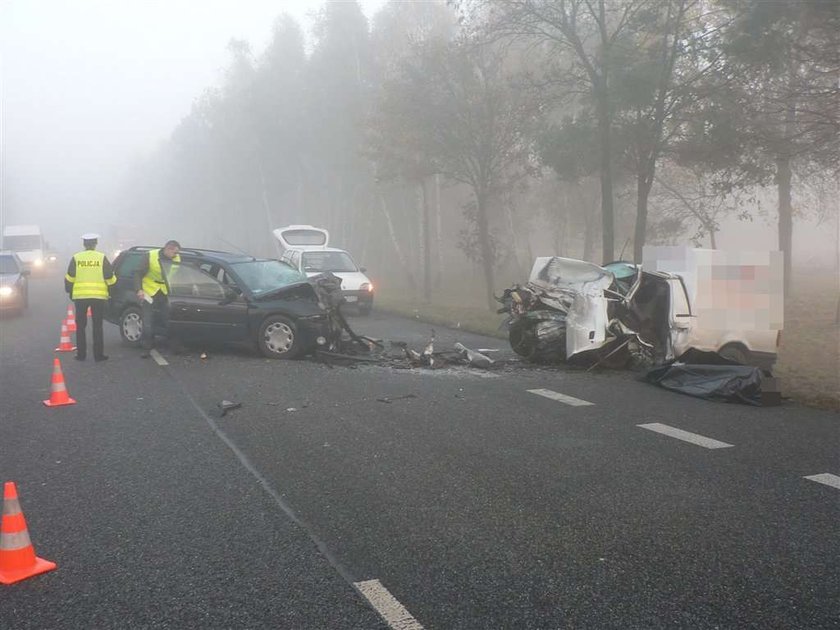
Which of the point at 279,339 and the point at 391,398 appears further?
the point at 279,339

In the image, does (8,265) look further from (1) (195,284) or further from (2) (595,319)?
(2) (595,319)

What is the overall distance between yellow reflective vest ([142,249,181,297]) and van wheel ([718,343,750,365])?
8.48 metres

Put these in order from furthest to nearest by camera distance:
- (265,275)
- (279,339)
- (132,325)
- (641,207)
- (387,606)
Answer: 1. (641,207)
2. (132,325)
3. (265,275)
4. (279,339)
5. (387,606)

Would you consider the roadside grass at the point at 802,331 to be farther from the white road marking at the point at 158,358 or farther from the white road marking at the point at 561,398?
the white road marking at the point at 158,358

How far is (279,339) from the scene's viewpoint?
12.4 m

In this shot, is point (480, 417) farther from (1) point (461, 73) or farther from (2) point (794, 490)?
(1) point (461, 73)

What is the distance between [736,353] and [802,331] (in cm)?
Answer: 668

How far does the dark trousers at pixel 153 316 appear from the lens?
12.4 meters

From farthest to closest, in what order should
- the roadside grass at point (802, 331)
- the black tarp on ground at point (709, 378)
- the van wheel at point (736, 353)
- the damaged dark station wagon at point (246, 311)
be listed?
the damaged dark station wagon at point (246, 311) < the van wheel at point (736, 353) < the roadside grass at point (802, 331) < the black tarp on ground at point (709, 378)

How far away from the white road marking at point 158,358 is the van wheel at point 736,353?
26.7 ft

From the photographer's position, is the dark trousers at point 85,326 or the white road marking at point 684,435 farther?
the dark trousers at point 85,326

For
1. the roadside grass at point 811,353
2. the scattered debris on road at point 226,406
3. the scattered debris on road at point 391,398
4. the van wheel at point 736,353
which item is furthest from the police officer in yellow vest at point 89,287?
the roadside grass at point 811,353

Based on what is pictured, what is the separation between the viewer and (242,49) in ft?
208

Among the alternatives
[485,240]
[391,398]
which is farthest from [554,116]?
[391,398]
